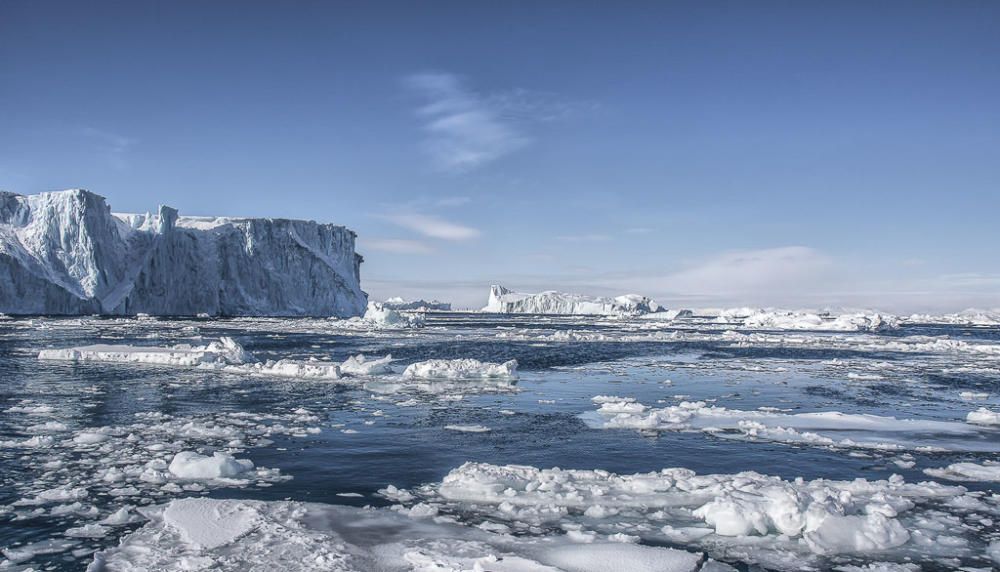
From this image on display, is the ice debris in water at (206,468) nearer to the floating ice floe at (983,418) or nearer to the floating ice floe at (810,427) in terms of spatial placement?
the floating ice floe at (810,427)

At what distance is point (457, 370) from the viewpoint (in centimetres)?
1972

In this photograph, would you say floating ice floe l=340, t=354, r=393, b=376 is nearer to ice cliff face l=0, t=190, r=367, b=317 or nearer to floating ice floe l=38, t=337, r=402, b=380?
floating ice floe l=38, t=337, r=402, b=380

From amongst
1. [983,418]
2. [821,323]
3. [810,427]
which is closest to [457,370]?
[810,427]

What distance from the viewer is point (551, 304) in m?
155

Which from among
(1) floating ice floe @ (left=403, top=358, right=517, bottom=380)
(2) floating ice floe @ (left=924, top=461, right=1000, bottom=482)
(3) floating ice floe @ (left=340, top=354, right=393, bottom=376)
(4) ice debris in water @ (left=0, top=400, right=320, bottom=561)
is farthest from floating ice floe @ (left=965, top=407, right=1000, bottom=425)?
(3) floating ice floe @ (left=340, top=354, right=393, bottom=376)

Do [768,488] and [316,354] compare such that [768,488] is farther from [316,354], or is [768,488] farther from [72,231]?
[72,231]

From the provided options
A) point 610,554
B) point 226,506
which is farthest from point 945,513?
point 226,506

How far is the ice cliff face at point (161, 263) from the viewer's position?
60.3 meters

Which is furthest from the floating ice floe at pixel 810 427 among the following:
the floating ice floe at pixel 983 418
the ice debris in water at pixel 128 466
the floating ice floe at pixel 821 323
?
the floating ice floe at pixel 821 323

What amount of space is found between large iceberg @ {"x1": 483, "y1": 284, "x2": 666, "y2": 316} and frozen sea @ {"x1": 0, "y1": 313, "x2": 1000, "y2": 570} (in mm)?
122058

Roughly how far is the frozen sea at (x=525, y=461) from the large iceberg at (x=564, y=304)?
122058 mm

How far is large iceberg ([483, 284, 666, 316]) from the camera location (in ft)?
464

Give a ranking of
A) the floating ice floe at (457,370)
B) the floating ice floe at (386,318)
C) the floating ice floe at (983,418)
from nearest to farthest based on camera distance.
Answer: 1. the floating ice floe at (983,418)
2. the floating ice floe at (457,370)
3. the floating ice floe at (386,318)

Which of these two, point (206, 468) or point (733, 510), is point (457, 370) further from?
point (733, 510)
